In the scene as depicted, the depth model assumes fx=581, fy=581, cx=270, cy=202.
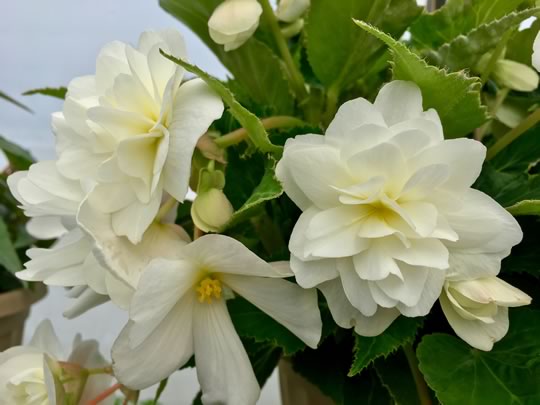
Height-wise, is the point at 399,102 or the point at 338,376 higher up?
the point at 399,102

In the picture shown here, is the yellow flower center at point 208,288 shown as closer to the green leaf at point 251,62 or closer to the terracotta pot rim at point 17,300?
the green leaf at point 251,62

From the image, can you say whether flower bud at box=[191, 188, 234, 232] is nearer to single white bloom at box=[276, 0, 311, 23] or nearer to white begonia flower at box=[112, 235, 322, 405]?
white begonia flower at box=[112, 235, 322, 405]

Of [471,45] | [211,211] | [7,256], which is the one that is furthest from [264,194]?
[7,256]

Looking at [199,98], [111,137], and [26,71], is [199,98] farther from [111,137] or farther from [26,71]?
[26,71]

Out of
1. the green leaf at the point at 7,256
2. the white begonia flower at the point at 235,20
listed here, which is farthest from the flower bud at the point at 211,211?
the green leaf at the point at 7,256

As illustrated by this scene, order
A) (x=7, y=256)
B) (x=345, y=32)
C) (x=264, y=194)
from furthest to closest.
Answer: (x=7, y=256) < (x=345, y=32) < (x=264, y=194)

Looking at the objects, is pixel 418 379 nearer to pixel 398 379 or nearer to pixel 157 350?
pixel 398 379

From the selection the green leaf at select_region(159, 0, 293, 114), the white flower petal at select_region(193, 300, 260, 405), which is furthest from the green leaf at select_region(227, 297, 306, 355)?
the green leaf at select_region(159, 0, 293, 114)
